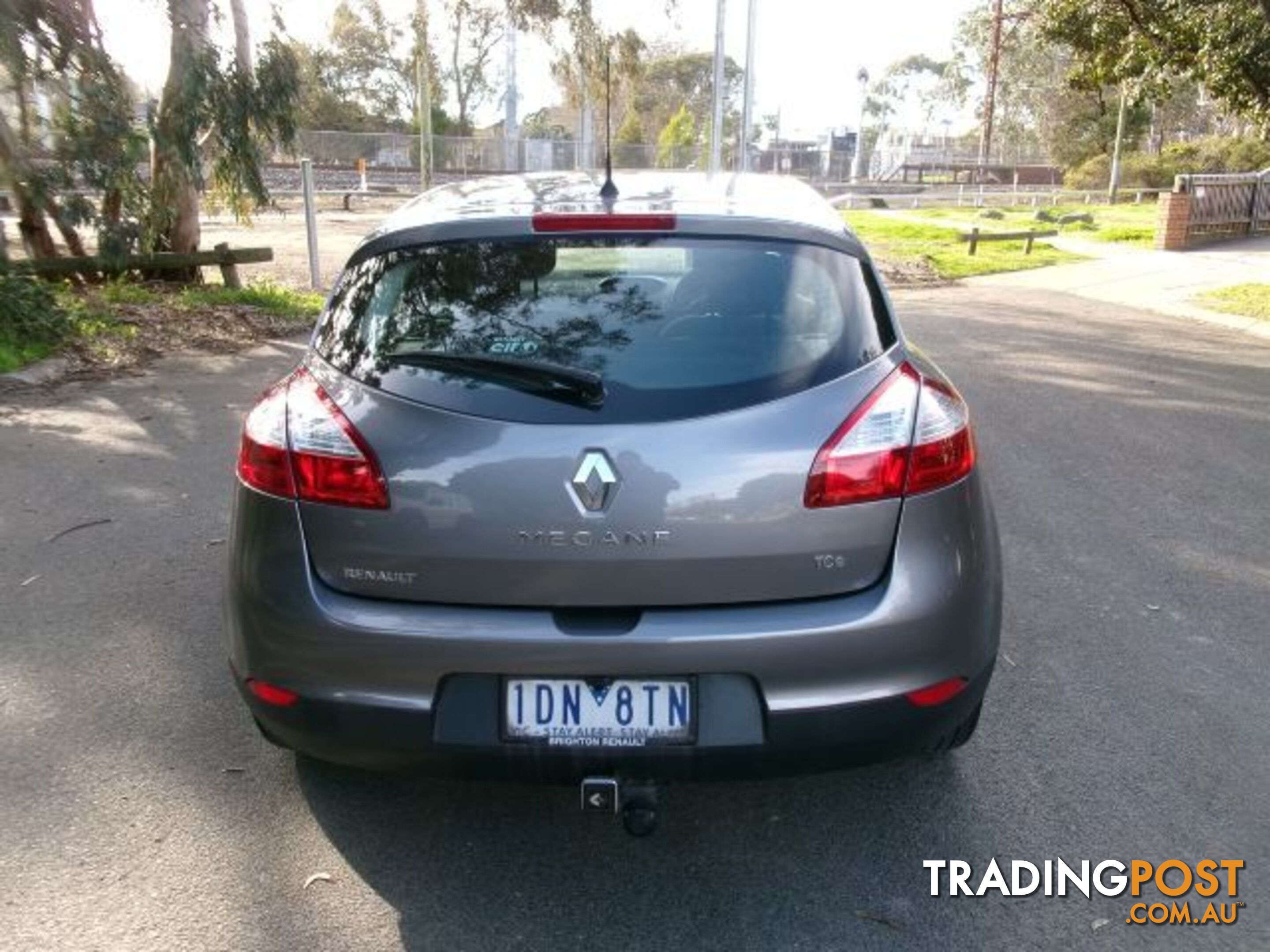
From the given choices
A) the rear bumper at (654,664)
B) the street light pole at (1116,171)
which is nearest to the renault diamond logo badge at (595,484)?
the rear bumper at (654,664)

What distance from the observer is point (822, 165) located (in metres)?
51.5

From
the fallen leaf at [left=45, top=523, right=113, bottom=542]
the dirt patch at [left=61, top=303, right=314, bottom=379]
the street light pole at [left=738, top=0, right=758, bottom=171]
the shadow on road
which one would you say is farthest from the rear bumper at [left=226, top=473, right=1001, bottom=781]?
the street light pole at [left=738, top=0, right=758, bottom=171]

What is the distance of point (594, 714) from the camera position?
8.12 ft

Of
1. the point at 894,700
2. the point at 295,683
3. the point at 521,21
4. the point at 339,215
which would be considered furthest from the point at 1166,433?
the point at 339,215

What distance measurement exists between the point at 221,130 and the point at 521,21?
34.2ft

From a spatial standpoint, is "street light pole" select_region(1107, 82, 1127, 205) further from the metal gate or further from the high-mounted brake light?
the high-mounted brake light

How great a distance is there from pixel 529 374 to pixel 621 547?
0.47 meters

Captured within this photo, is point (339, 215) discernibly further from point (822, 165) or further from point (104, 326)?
point (822, 165)

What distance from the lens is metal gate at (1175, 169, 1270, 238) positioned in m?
20.7

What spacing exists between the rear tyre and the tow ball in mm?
694

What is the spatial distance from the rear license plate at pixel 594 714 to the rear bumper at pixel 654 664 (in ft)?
0.09

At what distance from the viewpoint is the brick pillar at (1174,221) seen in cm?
2028

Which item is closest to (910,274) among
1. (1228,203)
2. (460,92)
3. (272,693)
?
(1228,203)

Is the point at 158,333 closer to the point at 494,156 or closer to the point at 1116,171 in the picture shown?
the point at 1116,171
